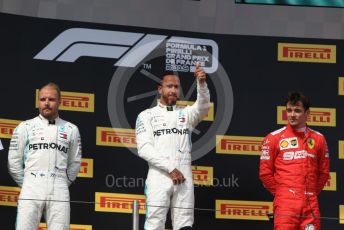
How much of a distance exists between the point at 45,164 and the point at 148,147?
0.64 metres

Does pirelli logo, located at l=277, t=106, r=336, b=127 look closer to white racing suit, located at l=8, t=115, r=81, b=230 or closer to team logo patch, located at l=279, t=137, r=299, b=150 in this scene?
team logo patch, located at l=279, t=137, r=299, b=150

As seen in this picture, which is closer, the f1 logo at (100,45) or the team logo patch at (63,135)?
the team logo patch at (63,135)

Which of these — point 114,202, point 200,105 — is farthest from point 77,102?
point 200,105

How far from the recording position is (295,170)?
516cm

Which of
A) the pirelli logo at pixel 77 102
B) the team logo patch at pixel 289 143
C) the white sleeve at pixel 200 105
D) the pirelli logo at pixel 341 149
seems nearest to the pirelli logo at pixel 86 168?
the pirelli logo at pixel 77 102

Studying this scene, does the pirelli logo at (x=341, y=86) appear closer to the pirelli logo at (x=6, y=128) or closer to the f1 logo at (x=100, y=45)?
the f1 logo at (x=100, y=45)

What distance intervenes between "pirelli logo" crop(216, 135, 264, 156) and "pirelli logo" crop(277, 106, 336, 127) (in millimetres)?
240

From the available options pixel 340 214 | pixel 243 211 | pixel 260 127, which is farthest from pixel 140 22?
pixel 340 214

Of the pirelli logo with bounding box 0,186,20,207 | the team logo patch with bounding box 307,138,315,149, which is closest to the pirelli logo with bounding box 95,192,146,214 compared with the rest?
the pirelli logo with bounding box 0,186,20,207

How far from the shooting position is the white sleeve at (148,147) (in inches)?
209

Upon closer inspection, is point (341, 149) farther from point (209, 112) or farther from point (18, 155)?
point (18, 155)

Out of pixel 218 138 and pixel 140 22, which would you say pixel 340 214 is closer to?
pixel 218 138

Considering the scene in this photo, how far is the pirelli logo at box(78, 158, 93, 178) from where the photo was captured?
610 cm

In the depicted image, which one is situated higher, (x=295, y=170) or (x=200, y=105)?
(x=200, y=105)
